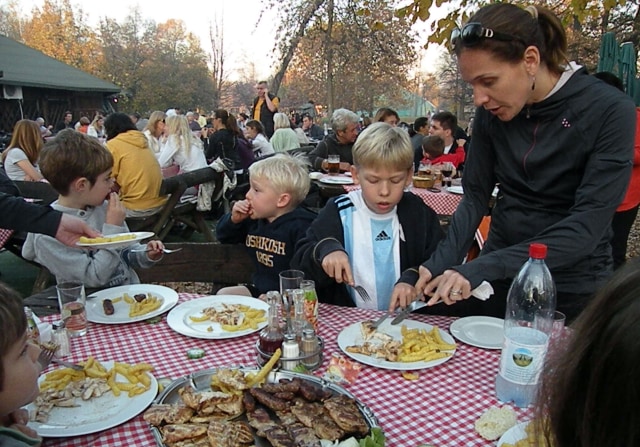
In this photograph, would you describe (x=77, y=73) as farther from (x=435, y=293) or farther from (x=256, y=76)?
(x=435, y=293)

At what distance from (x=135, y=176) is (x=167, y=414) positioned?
5.04 metres

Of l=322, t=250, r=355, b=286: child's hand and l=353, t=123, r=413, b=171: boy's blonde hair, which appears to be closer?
l=322, t=250, r=355, b=286: child's hand

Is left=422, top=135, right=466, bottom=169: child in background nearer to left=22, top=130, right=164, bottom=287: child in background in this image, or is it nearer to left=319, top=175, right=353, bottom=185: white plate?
left=319, top=175, right=353, bottom=185: white plate

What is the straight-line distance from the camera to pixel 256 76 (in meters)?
51.6

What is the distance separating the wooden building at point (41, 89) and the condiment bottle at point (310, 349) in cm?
2412

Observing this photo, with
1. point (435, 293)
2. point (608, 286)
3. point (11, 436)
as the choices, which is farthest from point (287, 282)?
point (608, 286)

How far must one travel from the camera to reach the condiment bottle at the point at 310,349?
4.94 feet

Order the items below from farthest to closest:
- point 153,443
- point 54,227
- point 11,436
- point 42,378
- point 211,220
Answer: point 211,220 < point 54,227 < point 42,378 < point 153,443 < point 11,436

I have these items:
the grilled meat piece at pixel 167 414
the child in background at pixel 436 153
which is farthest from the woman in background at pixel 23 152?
the grilled meat piece at pixel 167 414

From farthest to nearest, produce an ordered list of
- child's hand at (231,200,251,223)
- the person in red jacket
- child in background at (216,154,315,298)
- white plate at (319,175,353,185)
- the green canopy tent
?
the green canopy tent
white plate at (319,175,353,185)
the person in red jacket
child's hand at (231,200,251,223)
child in background at (216,154,315,298)

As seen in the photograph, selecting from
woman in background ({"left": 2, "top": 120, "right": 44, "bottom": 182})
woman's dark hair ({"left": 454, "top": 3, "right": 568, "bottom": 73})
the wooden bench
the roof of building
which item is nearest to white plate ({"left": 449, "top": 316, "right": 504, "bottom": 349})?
woman's dark hair ({"left": 454, "top": 3, "right": 568, "bottom": 73})

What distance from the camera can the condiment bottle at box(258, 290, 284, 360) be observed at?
4.91 ft

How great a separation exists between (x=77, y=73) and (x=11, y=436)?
30.2 metres

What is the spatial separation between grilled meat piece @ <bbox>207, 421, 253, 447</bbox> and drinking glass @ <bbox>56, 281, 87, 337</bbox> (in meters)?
0.88
